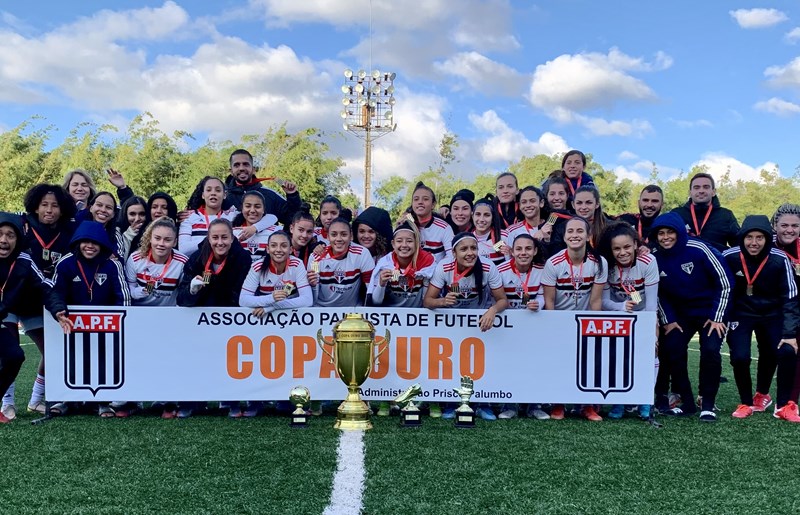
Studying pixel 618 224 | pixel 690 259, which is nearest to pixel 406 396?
pixel 618 224

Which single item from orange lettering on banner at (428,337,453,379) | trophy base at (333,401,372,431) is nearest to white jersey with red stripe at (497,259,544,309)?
orange lettering on banner at (428,337,453,379)

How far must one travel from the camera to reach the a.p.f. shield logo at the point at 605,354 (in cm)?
555

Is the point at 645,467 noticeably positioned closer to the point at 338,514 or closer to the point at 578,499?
the point at 578,499

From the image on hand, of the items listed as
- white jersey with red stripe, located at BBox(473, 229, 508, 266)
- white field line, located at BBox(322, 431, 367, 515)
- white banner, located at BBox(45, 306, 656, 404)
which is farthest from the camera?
white jersey with red stripe, located at BBox(473, 229, 508, 266)

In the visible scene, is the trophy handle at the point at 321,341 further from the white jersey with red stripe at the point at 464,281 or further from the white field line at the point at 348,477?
the white jersey with red stripe at the point at 464,281

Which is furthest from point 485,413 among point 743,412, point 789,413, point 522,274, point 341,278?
point 789,413

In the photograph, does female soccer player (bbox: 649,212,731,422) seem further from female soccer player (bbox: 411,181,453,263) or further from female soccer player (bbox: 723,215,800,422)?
female soccer player (bbox: 411,181,453,263)

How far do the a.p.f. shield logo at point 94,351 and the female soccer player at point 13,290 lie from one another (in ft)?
0.45

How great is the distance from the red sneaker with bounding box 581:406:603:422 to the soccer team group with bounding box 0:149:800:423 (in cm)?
2

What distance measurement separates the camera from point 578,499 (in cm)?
351

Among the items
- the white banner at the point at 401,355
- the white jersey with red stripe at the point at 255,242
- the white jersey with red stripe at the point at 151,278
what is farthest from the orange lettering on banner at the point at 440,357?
the white jersey with red stripe at the point at 151,278

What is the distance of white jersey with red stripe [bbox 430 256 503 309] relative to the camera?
18.4 feet

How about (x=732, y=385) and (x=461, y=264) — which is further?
(x=732, y=385)

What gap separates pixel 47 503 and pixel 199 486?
29.9 inches
